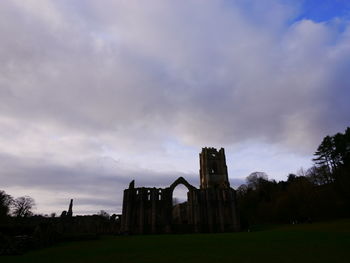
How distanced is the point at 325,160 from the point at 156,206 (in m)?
38.3

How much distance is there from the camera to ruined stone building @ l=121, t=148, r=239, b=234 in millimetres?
46031

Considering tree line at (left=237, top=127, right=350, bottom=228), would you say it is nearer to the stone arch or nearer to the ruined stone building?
the ruined stone building

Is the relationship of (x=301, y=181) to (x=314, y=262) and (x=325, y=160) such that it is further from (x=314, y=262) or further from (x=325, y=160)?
(x=314, y=262)

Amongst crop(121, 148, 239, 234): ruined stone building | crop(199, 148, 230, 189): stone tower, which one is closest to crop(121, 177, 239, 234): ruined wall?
crop(121, 148, 239, 234): ruined stone building

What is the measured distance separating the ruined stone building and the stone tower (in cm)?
1851

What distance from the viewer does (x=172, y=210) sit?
4975 centimetres

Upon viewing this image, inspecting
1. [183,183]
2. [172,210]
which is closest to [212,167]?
[183,183]

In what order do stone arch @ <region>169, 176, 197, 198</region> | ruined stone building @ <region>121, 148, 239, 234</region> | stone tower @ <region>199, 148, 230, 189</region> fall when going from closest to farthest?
ruined stone building @ <region>121, 148, 239, 234</region> < stone arch @ <region>169, 176, 197, 198</region> < stone tower @ <region>199, 148, 230, 189</region>

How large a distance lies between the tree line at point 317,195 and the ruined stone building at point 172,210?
638 centimetres

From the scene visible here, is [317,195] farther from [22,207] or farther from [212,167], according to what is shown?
[22,207]

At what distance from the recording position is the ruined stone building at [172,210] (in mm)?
46031

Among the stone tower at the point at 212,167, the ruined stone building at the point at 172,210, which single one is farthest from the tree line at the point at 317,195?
the stone tower at the point at 212,167

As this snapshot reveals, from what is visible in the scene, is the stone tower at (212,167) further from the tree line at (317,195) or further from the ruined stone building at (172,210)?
the ruined stone building at (172,210)

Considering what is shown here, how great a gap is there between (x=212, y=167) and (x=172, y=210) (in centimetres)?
2527
